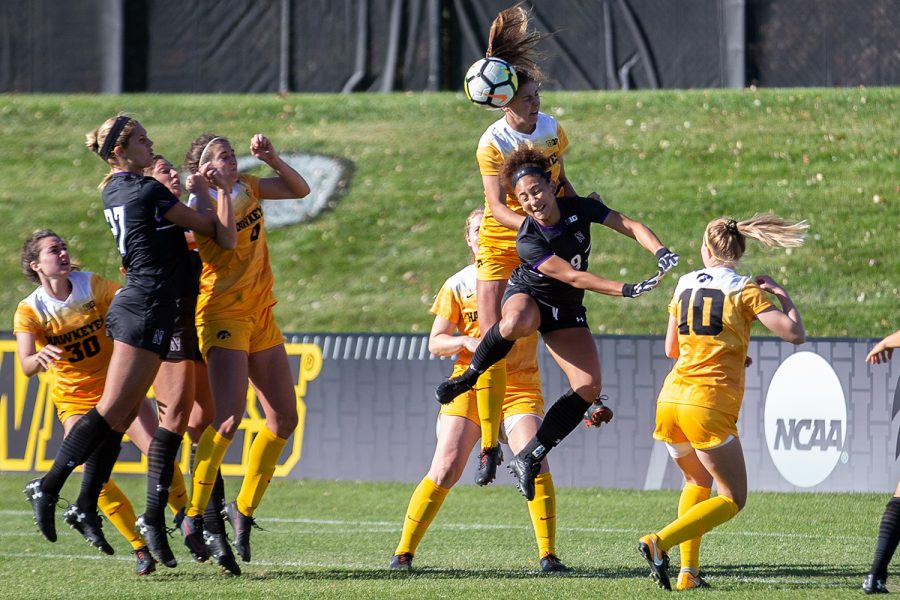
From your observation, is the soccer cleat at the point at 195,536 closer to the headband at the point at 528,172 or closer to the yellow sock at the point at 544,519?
the yellow sock at the point at 544,519

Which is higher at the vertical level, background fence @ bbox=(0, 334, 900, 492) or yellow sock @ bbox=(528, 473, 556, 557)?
background fence @ bbox=(0, 334, 900, 492)

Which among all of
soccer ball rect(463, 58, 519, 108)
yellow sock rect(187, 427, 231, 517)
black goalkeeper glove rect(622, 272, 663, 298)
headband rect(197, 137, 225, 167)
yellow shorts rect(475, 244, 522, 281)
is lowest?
yellow sock rect(187, 427, 231, 517)

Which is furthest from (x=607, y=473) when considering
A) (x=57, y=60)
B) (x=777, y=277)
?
(x=57, y=60)

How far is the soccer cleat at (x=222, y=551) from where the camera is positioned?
6898 millimetres

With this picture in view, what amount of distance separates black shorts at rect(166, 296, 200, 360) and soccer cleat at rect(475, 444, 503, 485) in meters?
1.78

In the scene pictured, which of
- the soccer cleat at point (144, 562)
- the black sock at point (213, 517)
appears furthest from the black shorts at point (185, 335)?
Answer: the soccer cleat at point (144, 562)

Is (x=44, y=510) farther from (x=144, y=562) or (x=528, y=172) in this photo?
(x=528, y=172)

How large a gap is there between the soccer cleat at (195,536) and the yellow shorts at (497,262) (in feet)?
7.05

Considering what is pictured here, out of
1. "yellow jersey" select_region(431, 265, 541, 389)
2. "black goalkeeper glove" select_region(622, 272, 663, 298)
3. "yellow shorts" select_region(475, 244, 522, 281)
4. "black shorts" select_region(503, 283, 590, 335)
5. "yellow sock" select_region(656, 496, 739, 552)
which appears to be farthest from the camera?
"yellow jersey" select_region(431, 265, 541, 389)

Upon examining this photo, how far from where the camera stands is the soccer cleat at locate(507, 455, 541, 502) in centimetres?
677

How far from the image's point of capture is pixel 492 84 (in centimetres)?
684

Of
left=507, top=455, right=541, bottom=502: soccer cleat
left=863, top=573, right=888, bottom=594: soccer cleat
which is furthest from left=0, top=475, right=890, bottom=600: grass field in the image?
left=507, top=455, right=541, bottom=502: soccer cleat

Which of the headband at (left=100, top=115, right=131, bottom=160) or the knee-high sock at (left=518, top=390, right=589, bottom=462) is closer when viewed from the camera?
the headband at (left=100, top=115, right=131, bottom=160)

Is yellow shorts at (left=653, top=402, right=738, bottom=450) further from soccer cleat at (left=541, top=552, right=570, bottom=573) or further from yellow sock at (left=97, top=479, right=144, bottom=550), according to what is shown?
yellow sock at (left=97, top=479, right=144, bottom=550)
